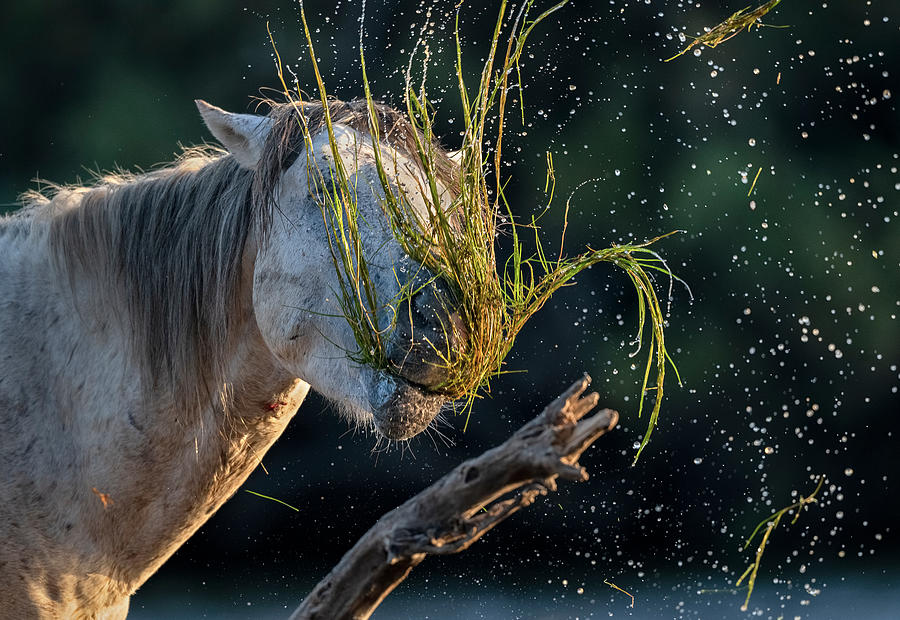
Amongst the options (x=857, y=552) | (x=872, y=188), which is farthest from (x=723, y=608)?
(x=872, y=188)

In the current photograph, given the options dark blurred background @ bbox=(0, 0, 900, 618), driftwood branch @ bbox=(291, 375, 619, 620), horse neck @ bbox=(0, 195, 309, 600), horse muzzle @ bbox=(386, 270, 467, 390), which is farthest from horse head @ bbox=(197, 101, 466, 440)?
dark blurred background @ bbox=(0, 0, 900, 618)

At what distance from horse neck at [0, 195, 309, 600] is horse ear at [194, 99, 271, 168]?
0.82 feet

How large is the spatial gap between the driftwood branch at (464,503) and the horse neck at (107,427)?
0.64 metres

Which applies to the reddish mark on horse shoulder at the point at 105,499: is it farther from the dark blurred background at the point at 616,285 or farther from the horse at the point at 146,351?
the dark blurred background at the point at 616,285

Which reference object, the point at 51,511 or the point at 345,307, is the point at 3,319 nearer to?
the point at 51,511

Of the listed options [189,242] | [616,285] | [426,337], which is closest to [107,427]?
[189,242]

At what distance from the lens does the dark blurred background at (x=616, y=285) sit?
389 cm

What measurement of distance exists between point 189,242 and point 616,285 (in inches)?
98.8

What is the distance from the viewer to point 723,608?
373 centimetres

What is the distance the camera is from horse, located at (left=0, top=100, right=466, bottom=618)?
1724mm

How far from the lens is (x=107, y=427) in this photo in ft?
5.81

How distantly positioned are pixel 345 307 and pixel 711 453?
2.88m

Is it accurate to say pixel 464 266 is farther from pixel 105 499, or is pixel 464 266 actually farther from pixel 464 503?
pixel 105 499

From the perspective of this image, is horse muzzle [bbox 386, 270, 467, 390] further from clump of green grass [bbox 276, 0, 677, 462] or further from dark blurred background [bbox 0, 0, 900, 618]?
dark blurred background [bbox 0, 0, 900, 618]
